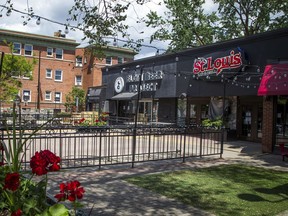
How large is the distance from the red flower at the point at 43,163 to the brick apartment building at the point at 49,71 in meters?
40.3

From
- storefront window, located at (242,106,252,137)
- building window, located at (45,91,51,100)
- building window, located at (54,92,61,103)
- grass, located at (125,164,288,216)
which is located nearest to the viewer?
grass, located at (125,164,288,216)

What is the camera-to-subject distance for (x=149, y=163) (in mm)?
10562

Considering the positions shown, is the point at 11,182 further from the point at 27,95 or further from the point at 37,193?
the point at 27,95

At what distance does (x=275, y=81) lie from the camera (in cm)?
1343

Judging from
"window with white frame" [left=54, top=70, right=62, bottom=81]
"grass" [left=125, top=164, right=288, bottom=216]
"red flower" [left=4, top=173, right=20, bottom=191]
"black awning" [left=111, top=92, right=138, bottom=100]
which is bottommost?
"grass" [left=125, top=164, right=288, bottom=216]

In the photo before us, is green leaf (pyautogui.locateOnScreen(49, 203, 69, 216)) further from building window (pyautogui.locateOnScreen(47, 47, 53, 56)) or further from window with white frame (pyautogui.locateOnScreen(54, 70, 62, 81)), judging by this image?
building window (pyautogui.locateOnScreen(47, 47, 53, 56))

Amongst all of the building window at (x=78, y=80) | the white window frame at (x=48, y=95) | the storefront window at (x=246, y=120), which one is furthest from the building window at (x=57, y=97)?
the storefront window at (x=246, y=120)

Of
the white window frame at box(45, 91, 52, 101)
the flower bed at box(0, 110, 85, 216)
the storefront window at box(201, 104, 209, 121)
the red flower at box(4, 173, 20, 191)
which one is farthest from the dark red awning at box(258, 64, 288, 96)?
the white window frame at box(45, 91, 52, 101)

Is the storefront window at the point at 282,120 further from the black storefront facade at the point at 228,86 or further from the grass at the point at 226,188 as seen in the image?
the grass at the point at 226,188

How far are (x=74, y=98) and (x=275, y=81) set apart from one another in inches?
1351

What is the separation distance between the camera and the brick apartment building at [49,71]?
43844 millimetres

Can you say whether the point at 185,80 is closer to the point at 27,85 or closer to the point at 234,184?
the point at 234,184

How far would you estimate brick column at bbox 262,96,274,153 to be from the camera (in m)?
14.0

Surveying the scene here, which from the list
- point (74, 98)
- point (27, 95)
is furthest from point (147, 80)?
point (27, 95)
